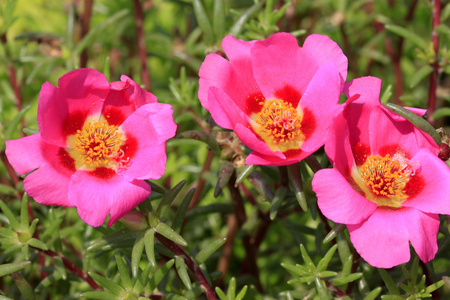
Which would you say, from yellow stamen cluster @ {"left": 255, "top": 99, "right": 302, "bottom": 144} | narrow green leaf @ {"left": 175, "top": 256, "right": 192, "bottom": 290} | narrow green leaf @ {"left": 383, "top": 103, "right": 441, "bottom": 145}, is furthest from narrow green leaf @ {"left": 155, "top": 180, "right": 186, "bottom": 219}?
narrow green leaf @ {"left": 383, "top": 103, "right": 441, "bottom": 145}

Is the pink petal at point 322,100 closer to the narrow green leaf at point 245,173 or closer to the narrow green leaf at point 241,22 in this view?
the narrow green leaf at point 245,173

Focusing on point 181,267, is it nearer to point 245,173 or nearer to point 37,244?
point 245,173

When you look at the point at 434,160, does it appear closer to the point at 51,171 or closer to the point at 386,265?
the point at 386,265

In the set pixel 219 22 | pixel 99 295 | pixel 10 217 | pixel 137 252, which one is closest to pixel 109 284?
pixel 99 295

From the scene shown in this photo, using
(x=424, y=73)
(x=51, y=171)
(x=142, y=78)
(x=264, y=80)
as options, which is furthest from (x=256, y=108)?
(x=142, y=78)

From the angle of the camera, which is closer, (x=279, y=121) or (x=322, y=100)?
(x=322, y=100)

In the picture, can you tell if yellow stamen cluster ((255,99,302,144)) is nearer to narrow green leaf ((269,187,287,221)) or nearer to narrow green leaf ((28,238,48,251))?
narrow green leaf ((269,187,287,221))
